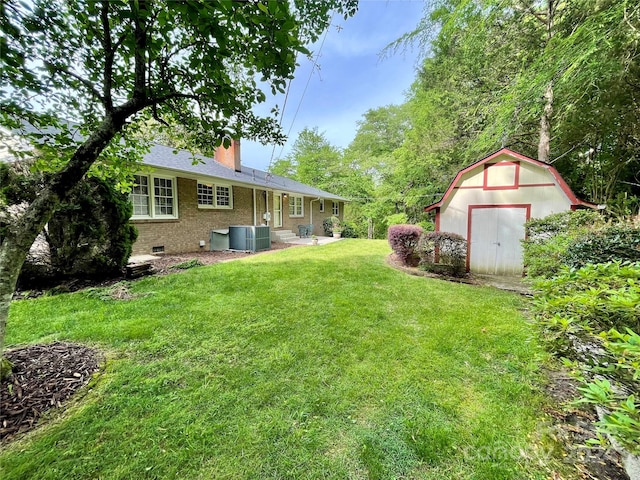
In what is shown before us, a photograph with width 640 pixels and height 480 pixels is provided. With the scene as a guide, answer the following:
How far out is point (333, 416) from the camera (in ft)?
7.23

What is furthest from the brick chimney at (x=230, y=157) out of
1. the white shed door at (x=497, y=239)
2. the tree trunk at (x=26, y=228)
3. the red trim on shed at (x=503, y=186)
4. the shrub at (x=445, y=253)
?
the tree trunk at (x=26, y=228)

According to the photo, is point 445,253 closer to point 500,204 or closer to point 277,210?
point 500,204

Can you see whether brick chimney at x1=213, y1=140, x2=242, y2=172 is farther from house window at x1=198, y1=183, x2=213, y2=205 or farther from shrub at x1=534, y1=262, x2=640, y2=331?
shrub at x1=534, y1=262, x2=640, y2=331

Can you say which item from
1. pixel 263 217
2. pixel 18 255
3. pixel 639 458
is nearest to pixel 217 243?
pixel 263 217

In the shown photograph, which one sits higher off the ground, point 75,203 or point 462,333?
point 75,203

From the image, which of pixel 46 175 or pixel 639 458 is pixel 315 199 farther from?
pixel 639 458

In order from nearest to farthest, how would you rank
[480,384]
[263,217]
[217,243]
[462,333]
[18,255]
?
[18,255]
[480,384]
[462,333]
[217,243]
[263,217]

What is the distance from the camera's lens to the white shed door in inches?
293

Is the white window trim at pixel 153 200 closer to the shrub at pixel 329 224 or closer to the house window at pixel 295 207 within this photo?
the house window at pixel 295 207

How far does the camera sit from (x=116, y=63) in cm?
263

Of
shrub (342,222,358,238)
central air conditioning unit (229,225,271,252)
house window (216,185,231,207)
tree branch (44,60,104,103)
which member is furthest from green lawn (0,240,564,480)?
shrub (342,222,358,238)

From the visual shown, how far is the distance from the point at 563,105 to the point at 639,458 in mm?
7394

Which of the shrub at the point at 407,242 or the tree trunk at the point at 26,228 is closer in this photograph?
the tree trunk at the point at 26,228

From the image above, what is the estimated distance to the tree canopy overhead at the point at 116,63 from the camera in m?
1.85
